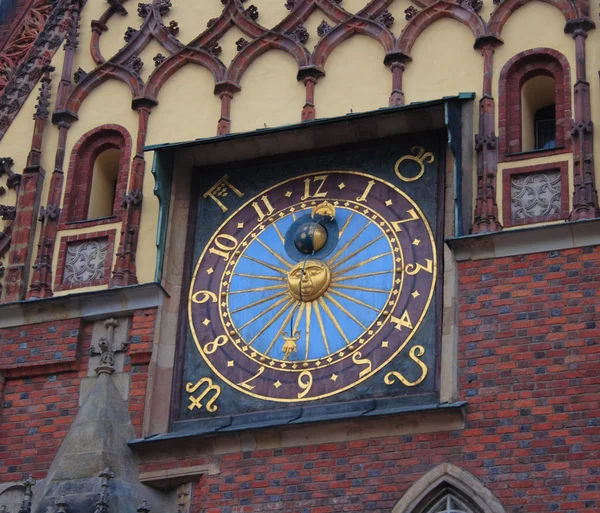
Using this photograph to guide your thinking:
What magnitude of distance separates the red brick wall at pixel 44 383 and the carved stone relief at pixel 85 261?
16.8 inches

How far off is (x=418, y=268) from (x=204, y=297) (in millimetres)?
1620

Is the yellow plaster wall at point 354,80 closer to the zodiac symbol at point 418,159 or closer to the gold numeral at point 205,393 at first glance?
the zodiac symbol at point 418,159

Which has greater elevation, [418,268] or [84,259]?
[84,259]

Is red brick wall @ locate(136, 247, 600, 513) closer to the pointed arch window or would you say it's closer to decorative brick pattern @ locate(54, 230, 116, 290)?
the pointed arch window

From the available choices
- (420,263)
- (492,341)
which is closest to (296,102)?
(420,263)

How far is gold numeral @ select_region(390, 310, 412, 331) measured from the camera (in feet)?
42.7

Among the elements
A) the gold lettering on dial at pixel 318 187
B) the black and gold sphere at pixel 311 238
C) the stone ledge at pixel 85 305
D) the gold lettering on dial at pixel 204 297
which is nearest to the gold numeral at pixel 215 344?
the gold lettering on dial at pixel 204 297

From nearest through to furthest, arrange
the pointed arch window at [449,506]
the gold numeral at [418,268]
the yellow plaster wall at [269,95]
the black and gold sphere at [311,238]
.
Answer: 1. the pointed arch window at [449,506]
2. the gold numeral at [418,268]
3. the black and gold sphere at [311,238]
4. the yellow plaster wall at [269,95]

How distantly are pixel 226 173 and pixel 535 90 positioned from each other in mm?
2395

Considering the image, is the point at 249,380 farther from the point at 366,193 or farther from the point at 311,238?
the point at 366,193

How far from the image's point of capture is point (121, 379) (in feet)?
44.2

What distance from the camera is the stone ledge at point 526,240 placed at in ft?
41.6

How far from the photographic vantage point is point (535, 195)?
13062 millimetres

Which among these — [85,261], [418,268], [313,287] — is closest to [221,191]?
[85,261]
